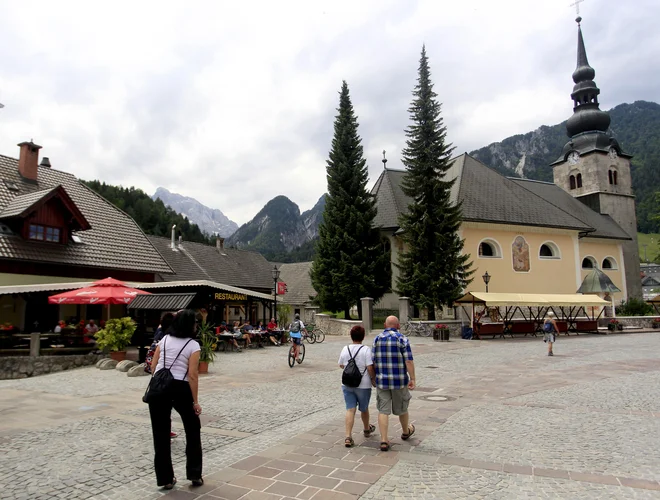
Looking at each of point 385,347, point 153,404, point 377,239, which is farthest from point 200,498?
point 377,239

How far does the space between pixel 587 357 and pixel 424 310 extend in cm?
1404

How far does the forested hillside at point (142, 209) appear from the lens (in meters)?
69.9

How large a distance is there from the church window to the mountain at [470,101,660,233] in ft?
228

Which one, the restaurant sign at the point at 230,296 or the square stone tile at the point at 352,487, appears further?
the restaurant sign at the point at 230,296

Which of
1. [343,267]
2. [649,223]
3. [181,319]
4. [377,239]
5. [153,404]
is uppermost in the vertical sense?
[649,223]

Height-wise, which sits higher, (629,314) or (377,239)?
(377,239)

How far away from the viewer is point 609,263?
143 ft

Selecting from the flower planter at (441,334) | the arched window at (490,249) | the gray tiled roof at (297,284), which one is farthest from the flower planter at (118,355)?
the gray tiled roof at (297,284)

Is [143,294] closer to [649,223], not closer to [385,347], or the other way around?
[385,347]

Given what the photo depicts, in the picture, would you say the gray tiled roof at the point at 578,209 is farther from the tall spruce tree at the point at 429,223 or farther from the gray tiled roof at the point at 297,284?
the gray tiled roof at the point at 297,284

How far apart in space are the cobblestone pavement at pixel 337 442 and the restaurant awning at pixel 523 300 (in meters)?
14.5

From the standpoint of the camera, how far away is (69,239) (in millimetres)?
22031

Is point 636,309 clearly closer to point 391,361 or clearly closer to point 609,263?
point 609,263

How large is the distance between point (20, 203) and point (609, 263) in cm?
4526
